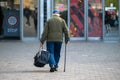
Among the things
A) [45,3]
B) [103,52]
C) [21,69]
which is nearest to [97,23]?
[45,3]

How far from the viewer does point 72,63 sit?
14648 mm

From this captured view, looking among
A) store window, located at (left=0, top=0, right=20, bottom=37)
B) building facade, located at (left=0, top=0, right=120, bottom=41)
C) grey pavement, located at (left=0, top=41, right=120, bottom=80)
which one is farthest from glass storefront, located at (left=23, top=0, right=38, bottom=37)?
grey pavement, located at (left=0, top=41, right=120, bottom=80)

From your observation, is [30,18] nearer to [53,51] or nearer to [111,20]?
[111,20]

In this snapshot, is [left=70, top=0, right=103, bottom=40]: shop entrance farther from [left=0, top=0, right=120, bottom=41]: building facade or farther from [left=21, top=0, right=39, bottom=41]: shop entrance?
[left=21, top=0, right=39, bottom=41]: shop entrance

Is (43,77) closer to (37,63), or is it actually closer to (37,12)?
(37,63)

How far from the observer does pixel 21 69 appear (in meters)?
13.2

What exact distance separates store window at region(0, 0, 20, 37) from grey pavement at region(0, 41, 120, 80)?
242cm

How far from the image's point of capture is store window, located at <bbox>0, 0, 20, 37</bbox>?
24.0m

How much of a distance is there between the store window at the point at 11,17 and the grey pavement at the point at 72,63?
2424 mm

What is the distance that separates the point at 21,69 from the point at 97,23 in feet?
→ 35.7

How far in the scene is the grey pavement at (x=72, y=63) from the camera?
12.0 m

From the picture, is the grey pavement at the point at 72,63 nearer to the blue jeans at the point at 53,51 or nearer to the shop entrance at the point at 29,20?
the blue jeans at the point at 53,51

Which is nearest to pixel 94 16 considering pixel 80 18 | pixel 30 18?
pixel 80 18

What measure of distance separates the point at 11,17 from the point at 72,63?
33.0 feet
